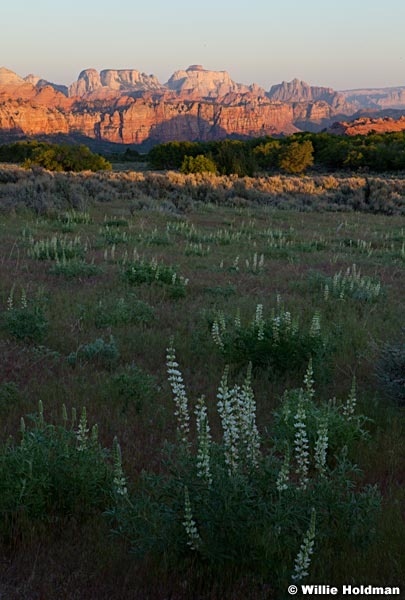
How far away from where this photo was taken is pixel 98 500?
3537 mm

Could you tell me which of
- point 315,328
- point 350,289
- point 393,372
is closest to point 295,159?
point 350,289

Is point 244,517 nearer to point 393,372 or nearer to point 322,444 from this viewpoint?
point 322,444

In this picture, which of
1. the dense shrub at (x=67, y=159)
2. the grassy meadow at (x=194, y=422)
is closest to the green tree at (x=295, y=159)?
the dense shrub at (x=67, y=159)

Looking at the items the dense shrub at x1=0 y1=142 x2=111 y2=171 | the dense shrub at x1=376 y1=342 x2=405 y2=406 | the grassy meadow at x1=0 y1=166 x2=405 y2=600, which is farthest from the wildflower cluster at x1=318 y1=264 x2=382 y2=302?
the dense shrub at x1=0 y1=142 x2=111 y2=171

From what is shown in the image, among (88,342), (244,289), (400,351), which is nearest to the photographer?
(400,351)

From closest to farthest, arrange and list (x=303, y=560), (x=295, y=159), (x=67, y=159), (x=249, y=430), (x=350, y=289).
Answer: (x=303, y=560) < (x=249, y=430) < (x=350, y=289) < (x=67, y=159) < (x=295, y=159)

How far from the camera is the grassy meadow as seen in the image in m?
2.91

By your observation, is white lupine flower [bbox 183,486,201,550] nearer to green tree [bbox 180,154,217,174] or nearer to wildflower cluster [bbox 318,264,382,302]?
wildflower cluster [bbox 318,264,382,302]

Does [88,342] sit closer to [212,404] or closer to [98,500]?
[212,404]

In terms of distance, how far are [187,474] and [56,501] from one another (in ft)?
3.13

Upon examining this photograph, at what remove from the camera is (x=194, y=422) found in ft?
16.3

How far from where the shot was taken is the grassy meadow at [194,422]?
2.91 m

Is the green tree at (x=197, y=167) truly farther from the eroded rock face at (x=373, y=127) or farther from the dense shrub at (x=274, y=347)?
the eroded rock face at (x=373, y=127)

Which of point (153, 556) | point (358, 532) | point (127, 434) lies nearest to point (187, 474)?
point (153, 556)
